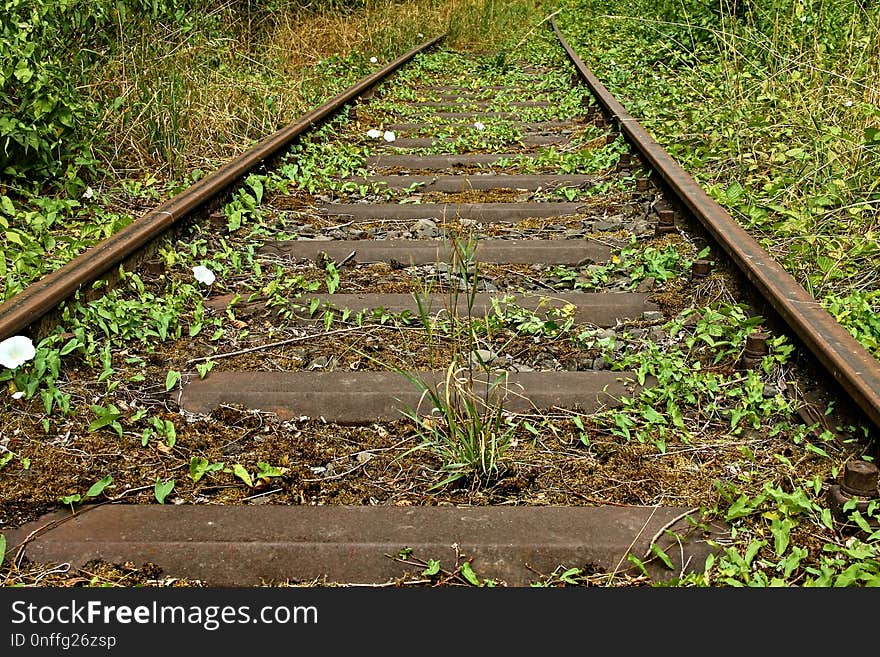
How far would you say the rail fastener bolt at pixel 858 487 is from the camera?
2096 mm

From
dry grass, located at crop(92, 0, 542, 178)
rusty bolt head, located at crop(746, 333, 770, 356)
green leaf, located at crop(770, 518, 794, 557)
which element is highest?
rusty bolt head, located at crop(746, 333, 770, 356)

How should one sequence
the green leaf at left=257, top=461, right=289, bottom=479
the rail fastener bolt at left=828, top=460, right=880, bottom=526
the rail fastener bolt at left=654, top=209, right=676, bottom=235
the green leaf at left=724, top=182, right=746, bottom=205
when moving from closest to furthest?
the rail fastener bolt at left=828, top=460, right=880, bottom=526 → the green leaf at left=257, top=461, right=289, bottom=479 → the rail fastener bolt at left=654, top=209, right=676, bottom=235 → the green leaf at left=724, top=182, right=746, bottom=205

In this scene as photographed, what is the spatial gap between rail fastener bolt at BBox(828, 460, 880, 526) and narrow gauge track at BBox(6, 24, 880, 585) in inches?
5.7

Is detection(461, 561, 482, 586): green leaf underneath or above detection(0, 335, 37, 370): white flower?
underneath

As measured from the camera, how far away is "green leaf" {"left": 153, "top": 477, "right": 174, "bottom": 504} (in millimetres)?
2303

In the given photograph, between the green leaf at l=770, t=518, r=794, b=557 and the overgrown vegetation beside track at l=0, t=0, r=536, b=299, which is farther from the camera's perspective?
the overgrown vegetation beside track at l=0, t=0, r=536, b=299

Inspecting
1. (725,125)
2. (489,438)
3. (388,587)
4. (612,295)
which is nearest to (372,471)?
(489,438)

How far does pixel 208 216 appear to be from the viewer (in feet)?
14.6

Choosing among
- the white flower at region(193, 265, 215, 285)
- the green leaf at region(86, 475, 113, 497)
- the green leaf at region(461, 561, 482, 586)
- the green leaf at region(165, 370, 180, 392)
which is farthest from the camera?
the white flower at region(193, 265, 215, 285)

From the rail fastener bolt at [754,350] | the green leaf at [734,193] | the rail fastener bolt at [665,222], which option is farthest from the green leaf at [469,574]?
the green leaf at [734,193]

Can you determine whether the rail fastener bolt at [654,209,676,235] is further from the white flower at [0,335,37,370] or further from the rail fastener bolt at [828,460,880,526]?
the white flower at [0,335,37,370]

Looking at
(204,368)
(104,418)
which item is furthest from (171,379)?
(104,418)

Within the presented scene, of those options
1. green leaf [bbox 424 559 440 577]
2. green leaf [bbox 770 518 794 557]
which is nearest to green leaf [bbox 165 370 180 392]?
green leaf [bbox 424 559 440 577]

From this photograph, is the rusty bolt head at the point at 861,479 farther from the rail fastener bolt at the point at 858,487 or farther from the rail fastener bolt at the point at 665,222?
the rail fastener bolt at the point at 665,222
